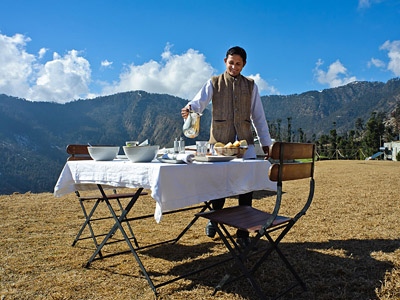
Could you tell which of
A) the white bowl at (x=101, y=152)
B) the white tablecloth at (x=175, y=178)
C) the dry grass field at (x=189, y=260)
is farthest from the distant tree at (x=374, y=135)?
the white bowl at (x=101, y=152)

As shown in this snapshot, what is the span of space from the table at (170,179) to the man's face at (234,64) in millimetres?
860

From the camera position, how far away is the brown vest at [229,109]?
2.95m

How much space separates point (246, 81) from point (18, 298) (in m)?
2.39

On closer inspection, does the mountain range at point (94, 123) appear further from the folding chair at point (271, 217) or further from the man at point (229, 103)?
the folding chair at point (271, 217)

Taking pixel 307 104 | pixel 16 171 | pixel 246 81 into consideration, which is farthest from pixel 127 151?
pixel 307 104

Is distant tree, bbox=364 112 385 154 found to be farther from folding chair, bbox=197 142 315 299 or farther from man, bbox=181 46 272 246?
folding chair, bbox=197 142 315 299

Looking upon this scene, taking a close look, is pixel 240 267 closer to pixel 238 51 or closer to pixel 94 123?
pixel 238 51

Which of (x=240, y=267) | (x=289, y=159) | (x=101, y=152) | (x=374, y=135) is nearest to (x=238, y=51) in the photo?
(x=289, y=159)

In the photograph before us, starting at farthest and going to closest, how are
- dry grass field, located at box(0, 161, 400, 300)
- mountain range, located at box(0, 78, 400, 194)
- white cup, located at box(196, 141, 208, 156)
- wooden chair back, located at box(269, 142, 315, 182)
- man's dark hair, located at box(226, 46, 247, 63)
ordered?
mountain range, located at box(0, 78, 400, 194), man's dark hair, located at box(226, 46, 247, 63), white cup, located at box(196, 141, 208, 156), dry grass field, located at box(0, 161, 400, 300), wooden chair back, located at box(269, 142, 315, 182)

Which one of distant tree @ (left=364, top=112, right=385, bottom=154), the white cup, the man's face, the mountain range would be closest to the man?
the man's face

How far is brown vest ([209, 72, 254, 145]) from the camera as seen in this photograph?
2.95 metres

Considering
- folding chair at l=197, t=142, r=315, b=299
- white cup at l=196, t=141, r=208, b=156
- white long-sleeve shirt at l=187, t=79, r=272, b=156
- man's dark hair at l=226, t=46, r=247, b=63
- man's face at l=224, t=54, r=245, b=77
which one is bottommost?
folding chair at l=197, t=142, r=315, b=299

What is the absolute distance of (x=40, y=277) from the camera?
7.81ft

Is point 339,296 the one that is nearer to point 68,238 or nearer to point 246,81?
point 246,81
